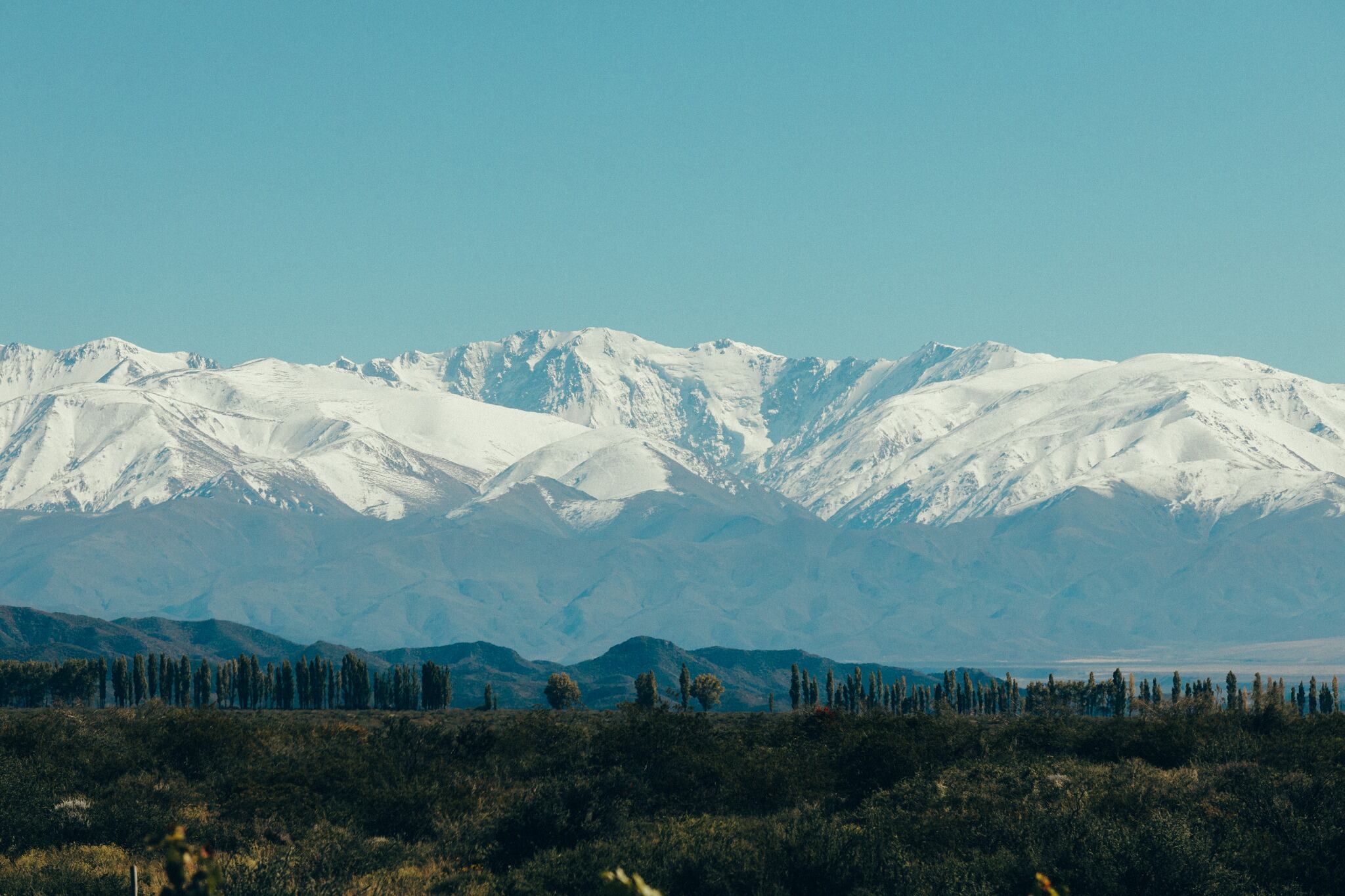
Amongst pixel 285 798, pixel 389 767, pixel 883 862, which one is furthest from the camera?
pixel 389 767

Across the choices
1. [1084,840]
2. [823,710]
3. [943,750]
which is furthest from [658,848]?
[823,710]

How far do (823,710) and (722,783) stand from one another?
38.6 metres

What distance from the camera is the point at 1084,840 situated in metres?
48.9

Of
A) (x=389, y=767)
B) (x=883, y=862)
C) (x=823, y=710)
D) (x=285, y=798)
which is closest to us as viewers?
(x=883, y=862)

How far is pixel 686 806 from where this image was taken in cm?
6444

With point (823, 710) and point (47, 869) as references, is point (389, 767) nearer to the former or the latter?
point (47, 869)

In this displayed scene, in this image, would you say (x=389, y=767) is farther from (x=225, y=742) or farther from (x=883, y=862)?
(x=883, y=862)

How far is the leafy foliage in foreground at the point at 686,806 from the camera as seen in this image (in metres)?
47.8

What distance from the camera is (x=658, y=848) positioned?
5175cm

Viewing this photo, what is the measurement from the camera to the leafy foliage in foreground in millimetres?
47750

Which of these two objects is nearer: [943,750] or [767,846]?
[767,846]

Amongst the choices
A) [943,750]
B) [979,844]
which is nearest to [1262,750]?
[943,750]

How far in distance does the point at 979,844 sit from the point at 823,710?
2006 inches

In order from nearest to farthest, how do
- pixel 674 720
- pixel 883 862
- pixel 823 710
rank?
pixel 883 862
pixel 674 720
pixel 823 710
